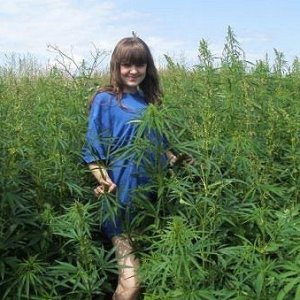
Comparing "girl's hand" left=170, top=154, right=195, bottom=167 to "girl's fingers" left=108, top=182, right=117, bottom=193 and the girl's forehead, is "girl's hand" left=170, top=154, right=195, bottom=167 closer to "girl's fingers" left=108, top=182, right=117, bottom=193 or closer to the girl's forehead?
"girl's fingers" left=108, top=182, right=117, bottom=193

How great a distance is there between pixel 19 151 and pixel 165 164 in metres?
0.67

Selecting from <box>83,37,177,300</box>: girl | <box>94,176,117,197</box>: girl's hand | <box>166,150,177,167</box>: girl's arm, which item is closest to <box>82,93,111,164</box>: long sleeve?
<box>83,37,177,300</box>: girl

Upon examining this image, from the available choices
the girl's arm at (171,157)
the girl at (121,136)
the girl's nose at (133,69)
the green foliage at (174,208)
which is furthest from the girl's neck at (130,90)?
the girl's arm at (171,157)

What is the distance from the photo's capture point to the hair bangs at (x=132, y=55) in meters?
3.00

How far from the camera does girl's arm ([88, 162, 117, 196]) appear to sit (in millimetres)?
2744

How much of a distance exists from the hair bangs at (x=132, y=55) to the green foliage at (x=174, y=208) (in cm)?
31

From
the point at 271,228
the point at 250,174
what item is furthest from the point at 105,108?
the point at 271,228

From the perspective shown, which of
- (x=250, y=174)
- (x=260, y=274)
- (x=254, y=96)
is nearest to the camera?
(x=260, y=274)

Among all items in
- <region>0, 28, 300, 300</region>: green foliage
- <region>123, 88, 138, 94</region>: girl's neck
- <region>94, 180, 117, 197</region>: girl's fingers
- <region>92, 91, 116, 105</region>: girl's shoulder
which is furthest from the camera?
<region>123, 88, 138, 94</region>: girl's neck

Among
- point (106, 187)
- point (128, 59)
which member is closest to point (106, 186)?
point (106, 187)

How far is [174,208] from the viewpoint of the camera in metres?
2.72

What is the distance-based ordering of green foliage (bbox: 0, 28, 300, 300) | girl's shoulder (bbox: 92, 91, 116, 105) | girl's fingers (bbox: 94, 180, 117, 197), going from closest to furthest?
green foliage (bbox: 0, 28, 300, 300)
girl's fingers (bbox: 94, 180, 117, 197)
girl's shoulder (bbox: 92, 91, 116, 105)

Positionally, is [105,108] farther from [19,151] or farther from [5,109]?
[5,109]

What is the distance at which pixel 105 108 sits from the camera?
9.54 ft
